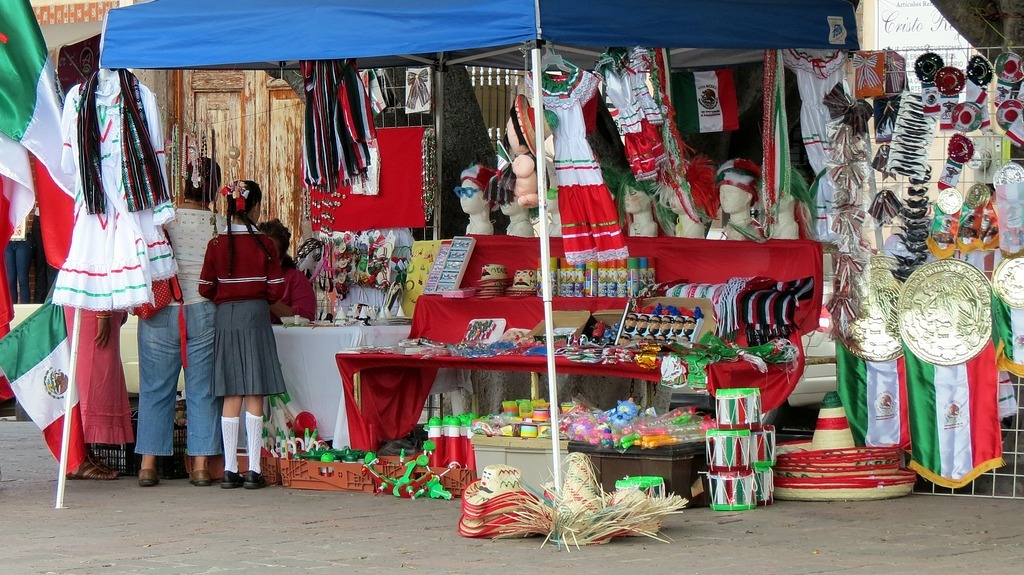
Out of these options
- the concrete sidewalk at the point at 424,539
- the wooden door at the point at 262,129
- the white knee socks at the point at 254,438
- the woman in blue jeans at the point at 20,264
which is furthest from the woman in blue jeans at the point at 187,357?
the woman in blue jeans at the point at 20,264

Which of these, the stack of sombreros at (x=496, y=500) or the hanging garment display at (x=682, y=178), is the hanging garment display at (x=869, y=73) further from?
the stack of sombreros at (x=496, y=500)

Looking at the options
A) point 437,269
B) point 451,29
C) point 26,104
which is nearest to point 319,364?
point 437,269

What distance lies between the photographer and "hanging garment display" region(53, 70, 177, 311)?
24.0ft

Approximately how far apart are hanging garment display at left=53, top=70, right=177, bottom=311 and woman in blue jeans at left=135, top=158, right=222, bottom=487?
2.27 feet

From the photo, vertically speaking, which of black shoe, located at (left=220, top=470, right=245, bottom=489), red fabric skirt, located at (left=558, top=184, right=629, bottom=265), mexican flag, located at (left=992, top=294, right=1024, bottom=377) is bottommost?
black shoe, located at (left=220, top=470, right=245, bottom=489)

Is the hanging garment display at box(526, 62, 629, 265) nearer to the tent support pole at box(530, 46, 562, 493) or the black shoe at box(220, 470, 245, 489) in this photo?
the tent support pole at box(530, 46, 562, 493)

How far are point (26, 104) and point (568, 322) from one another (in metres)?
3.07

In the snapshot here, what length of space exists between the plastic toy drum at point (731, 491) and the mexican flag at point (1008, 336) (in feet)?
4.74

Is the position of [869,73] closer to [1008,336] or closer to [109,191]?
[1008,336]

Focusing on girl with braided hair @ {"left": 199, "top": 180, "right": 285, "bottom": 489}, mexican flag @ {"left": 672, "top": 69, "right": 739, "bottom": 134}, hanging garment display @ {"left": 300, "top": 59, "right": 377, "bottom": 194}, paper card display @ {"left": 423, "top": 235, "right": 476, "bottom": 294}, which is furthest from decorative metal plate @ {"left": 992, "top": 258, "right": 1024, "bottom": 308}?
girl with braided hair @ {"left": 199, "top": 180, "right": 285, "bottom": 489}

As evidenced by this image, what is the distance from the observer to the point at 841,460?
7.19m

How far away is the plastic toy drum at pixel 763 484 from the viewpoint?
23.0 feet

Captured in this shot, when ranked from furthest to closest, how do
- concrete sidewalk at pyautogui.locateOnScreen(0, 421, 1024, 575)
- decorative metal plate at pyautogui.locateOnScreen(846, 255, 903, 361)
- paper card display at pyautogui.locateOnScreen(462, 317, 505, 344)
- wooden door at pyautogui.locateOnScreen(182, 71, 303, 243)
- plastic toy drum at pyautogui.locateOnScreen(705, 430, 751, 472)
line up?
wooden door at pyautogui.locateOnScreen(182, 71, 303, 243)
paper card display at pyautogui.locateOnScreen(462, 317, 505, 344)
decorative metal plate at pyautogui.locateOnScreen(846, 255, 903, 361)
plastic toy drum at pyautogui.locateOnScreen(705, 430, 751, 472)
concrete sidewalk at pyautogui.locateOnScreen(0, 421, 1024, 575)

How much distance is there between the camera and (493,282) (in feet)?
28.7
